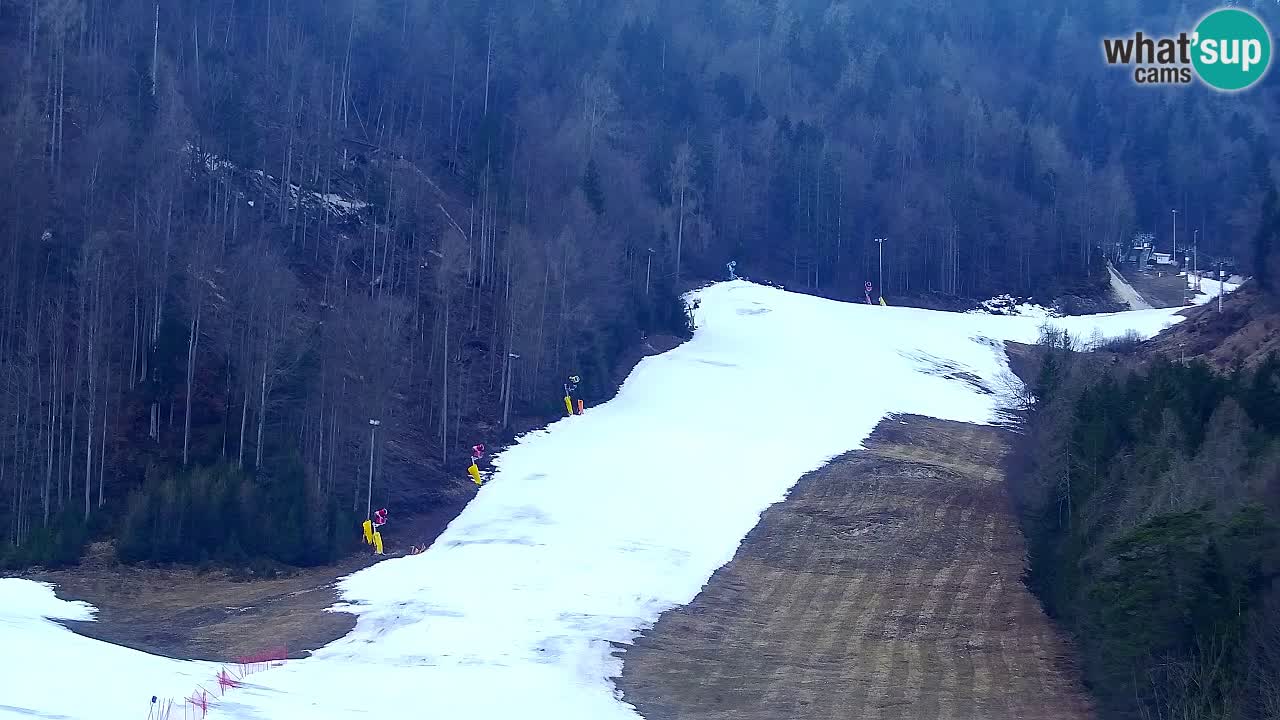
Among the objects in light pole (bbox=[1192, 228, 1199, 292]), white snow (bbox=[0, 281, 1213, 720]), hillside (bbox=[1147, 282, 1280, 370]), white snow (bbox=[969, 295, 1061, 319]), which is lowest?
white snow (bbox=[0, 281, 1213, 720])

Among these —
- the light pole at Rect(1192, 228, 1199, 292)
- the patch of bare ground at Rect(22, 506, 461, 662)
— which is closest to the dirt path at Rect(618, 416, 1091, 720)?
the patch of bare ground at Rect(22, 506, 461, 662)

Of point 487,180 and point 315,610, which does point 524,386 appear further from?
point 315,610

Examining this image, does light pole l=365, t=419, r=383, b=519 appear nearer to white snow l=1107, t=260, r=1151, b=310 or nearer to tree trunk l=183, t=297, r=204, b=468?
tree trunk l=183, t=297, r=204, b=468

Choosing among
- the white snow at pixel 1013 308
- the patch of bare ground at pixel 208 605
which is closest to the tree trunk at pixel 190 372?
the patch of bare ground at pixel 208 605

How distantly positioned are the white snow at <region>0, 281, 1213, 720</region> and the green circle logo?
18781 millimetres

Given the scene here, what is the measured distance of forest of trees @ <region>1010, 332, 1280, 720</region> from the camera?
15.2 meters

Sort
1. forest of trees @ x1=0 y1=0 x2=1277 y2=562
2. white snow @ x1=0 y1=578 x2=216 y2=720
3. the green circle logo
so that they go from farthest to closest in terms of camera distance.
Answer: the green circle logo, forest of trees @ x1=0 y1=0 x2=1277 y2=562, white snow @ x1=0 y1=578 x2=216 y2=720

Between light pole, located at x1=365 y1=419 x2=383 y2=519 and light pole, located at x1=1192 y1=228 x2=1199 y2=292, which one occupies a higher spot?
light pole, located at x1=1192 y1=228 x2=1199 y2=292

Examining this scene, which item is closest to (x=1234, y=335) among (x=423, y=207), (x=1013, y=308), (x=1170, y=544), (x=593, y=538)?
(x=593, y=538)

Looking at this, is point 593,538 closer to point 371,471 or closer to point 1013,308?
point 371,471

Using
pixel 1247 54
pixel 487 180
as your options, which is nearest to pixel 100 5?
pixel 487 180

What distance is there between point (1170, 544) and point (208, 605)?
19.4 m

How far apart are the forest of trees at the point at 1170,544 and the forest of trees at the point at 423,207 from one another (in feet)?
60.3

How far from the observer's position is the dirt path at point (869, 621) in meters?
20.0
